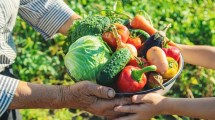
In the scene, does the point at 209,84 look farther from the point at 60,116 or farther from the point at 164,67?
the point at 164,67

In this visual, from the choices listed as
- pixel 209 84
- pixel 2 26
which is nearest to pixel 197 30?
pixel 209 84

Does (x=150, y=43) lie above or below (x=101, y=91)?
above

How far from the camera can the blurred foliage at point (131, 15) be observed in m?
4.15

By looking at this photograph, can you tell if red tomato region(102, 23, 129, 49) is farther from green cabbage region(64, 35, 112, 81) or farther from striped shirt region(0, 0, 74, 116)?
striped shirt region(0, 0, 74, 116)

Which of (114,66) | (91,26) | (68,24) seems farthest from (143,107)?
(68,24)

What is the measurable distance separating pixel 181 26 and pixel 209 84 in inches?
29.3

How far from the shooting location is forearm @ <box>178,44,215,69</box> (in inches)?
108

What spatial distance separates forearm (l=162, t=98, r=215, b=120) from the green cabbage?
444 millimetres

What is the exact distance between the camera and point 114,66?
2.14 m

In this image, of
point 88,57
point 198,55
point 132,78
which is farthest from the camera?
point 198,55

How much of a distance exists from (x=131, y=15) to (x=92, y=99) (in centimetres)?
219

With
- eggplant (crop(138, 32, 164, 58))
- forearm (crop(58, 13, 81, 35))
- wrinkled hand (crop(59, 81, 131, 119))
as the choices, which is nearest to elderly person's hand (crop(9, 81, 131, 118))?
wrinkled hand (crop(59, 81, 131, 119))

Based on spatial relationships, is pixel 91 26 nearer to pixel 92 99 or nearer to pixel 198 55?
pixel 92 99

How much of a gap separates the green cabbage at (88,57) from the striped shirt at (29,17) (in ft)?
1.64
